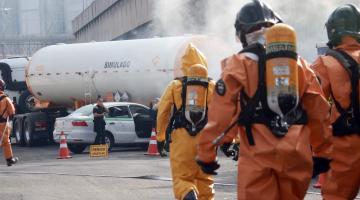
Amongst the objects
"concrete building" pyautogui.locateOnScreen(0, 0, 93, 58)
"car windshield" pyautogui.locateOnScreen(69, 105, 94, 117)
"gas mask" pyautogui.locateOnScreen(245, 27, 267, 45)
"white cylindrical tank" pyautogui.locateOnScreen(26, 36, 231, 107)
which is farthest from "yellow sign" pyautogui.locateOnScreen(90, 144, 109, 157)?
"concrete building" pyautogui.locateOnScreen(0, 0, 93, 58)

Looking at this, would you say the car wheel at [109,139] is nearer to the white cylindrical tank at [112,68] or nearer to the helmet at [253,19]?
the white cylindrical tank at [112,68]

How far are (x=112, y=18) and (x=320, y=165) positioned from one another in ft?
128

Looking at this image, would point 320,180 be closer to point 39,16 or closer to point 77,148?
point 77,148

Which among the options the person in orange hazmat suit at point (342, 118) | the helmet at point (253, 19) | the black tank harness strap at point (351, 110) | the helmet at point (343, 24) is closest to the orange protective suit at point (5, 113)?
the helmet at point (343, 24)

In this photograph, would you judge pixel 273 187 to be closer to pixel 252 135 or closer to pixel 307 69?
pixel 252 135

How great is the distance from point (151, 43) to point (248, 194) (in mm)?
19791

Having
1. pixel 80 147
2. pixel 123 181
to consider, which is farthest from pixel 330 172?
pixel 80 147

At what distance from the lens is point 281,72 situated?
5.90 m

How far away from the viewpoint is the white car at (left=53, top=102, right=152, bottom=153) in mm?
23891

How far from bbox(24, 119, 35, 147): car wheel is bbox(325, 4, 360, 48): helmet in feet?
72.9

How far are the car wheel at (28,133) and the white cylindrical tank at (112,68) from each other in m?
1.06

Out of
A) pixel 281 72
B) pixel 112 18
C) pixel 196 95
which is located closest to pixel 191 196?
pixel 196 95

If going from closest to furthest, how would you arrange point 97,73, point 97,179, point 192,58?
1. point 192,58
2. point 97,179
3. point 97,73

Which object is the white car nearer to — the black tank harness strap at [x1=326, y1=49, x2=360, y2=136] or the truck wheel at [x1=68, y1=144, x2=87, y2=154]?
the truck wheel at [x1=68, y1=144, x2=87, y2=154]
